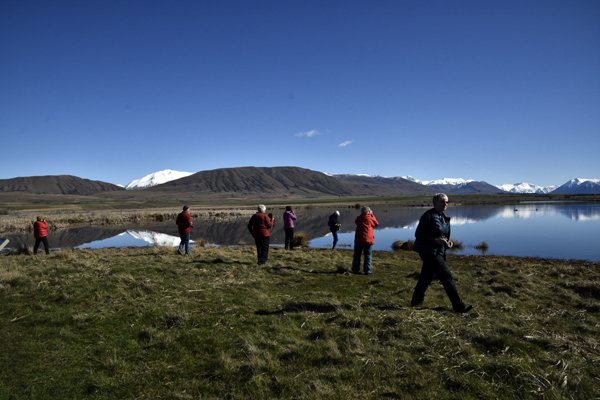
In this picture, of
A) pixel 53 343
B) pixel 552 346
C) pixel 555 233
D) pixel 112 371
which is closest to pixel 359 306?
pixel 552 346

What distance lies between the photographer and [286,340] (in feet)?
16.1

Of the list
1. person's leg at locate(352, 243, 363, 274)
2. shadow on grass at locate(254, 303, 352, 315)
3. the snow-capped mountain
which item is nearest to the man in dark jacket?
shadow on grass at locate(254, 303, 352, 315)

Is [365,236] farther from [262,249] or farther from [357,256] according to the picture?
A: [262,249]

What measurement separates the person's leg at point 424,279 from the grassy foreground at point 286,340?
33 centimetres

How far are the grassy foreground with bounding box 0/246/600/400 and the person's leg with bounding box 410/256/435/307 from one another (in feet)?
1.09

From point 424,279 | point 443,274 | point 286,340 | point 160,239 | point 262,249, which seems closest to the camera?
point 286,340

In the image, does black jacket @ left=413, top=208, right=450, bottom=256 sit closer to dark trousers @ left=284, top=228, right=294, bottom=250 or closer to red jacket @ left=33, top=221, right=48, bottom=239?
dark trousers @ left=284, top=228, right=294, bottom=250

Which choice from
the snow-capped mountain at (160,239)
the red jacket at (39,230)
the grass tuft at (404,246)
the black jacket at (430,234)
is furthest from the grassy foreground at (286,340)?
the snow-capped mountain at (160,239)

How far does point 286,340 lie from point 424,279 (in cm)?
311

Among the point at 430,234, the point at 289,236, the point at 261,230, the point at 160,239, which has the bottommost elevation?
the point at 160,239

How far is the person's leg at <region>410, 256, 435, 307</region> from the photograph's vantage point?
244 inches

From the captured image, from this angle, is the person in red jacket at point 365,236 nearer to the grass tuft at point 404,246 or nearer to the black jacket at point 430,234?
the black jacket at point 430,234

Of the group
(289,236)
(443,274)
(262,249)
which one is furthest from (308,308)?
(289,236)

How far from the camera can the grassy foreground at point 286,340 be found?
3.70 meters
